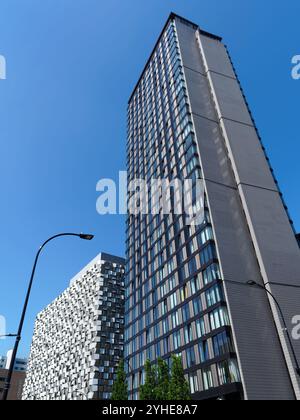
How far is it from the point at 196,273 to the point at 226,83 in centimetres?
4288

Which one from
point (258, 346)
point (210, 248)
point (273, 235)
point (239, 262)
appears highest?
point (273, 235)

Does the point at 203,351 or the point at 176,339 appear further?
the point at 176,339

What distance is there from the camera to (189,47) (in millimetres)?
75562

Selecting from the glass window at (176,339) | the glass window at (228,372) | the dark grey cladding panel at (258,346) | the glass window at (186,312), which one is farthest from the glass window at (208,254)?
the glass window at (228,372)

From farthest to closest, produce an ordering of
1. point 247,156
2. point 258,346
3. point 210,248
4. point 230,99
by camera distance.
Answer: point 230,99 → point 247,156 → point 210,248 → point 258,346

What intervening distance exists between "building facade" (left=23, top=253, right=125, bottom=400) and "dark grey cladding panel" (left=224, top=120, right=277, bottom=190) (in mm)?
60903

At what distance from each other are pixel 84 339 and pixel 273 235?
68995mm

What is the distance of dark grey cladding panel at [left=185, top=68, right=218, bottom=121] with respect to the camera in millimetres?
62344

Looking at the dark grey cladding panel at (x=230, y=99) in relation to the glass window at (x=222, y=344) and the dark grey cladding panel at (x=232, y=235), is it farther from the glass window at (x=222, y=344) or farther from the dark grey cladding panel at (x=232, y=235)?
the glass window at (x=222, y=344)

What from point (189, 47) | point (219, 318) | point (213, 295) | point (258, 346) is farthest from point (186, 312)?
point (189, 47)

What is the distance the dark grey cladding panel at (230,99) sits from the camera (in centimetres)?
6172

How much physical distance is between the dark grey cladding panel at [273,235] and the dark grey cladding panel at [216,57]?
Answer: 33.8m

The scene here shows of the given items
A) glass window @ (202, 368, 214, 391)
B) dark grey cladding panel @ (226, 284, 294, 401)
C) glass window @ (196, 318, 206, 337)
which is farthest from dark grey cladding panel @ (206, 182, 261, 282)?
glass window @ (202, 368, 214, 391)

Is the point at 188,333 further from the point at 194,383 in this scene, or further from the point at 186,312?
the point at 194,383
